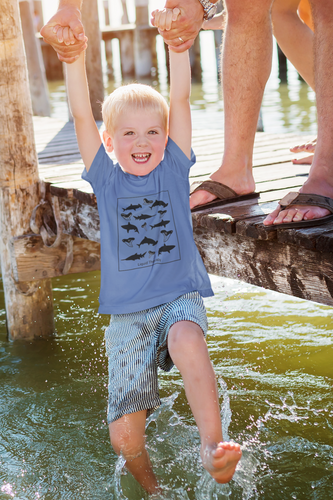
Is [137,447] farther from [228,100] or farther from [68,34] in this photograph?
[228,100]

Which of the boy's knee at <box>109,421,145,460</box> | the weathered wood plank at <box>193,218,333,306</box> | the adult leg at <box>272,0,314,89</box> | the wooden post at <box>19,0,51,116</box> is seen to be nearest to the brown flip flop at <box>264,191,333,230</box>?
the weathered wood plank at <box>193,218,333,306</box>

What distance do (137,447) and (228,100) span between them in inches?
67.9

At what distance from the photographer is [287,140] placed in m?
5.04

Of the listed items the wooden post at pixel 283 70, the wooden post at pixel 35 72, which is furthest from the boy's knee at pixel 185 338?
the wooden post at pixel 283 70

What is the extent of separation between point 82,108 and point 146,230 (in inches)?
20.8

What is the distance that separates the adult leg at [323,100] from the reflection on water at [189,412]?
1096 millimetres

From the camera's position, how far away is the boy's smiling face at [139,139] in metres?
2.46

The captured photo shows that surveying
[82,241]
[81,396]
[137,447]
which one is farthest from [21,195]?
[137,447]

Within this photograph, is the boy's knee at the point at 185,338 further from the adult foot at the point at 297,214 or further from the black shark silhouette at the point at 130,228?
the adult foot at the point at 297,214

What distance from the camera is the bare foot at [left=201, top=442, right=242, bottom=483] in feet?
6.29

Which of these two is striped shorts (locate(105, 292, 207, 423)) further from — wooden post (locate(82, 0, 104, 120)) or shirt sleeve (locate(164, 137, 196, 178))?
wooden post (locate(82, 0, 104, 120))

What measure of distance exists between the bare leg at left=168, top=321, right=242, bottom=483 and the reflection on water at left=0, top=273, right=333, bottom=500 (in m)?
0.56

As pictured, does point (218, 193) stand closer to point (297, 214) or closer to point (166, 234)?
point (297, 214)

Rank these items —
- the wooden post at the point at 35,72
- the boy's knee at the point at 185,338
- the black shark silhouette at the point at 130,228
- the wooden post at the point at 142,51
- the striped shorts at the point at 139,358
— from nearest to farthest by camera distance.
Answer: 1. the boy's knee at the point at 185,338
2. the striped shorts at the point at 139,358
3. the black shark silhouette at the point at 130,228
4. the wooden post at the point at 35,72
5. the wooden post at the point at 142,51
